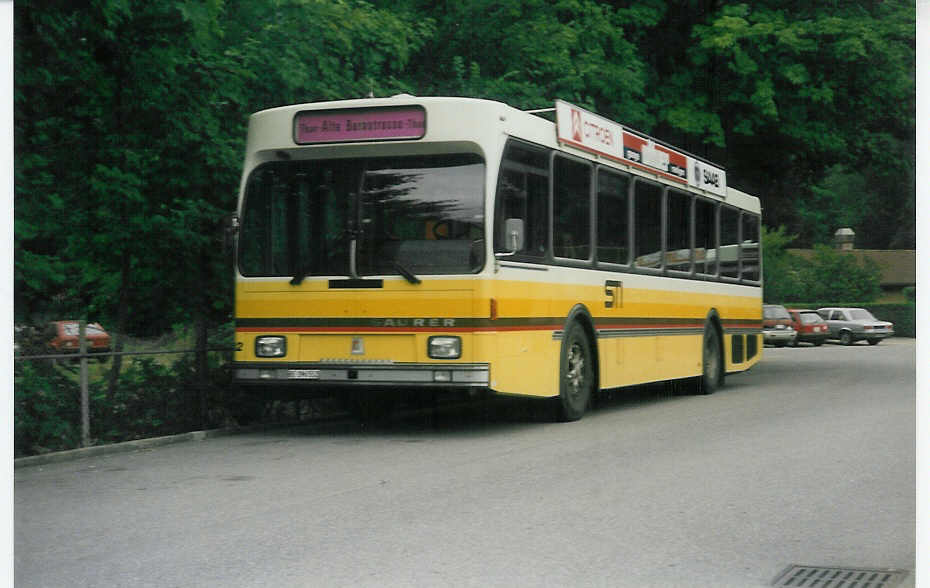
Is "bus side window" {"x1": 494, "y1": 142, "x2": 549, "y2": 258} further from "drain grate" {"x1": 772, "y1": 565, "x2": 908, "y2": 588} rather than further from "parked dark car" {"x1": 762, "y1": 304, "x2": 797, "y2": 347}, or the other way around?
"parked dark car" {"x1": 762, "y1": 304, "x2": 797, "y2": 347}

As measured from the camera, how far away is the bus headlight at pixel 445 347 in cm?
1195

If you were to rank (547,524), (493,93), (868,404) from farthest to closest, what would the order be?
(493,93) → (868,404) → (547,524)

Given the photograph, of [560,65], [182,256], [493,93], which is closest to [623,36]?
[560,65]

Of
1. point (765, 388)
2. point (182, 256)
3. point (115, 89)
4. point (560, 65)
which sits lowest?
point (765, 388)

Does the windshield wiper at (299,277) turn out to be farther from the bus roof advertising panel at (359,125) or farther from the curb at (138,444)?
the curb at (138,444)

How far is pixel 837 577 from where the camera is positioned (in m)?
6.32

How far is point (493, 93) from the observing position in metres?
17.3

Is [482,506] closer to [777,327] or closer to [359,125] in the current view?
[359,125]

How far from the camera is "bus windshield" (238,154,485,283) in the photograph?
12.1m

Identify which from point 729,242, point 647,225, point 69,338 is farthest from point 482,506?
point 729,242

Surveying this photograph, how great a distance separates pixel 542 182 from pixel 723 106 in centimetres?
1032

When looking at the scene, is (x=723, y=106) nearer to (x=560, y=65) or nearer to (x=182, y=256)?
(x=560, y=65)

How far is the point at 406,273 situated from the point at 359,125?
1.49m

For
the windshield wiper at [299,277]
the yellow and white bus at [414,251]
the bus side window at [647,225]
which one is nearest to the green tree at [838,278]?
the bus side window at [647,225]
